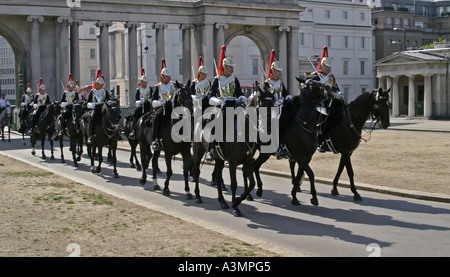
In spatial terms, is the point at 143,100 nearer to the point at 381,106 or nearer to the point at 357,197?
the point at 381,106

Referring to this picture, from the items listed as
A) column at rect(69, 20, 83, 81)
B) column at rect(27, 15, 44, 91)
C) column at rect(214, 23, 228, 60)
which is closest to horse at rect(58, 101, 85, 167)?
column at rect(27, 15, 44, 91)

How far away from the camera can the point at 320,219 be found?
45.0 feet

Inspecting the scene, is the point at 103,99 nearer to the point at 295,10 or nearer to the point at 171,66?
the point at 295,10

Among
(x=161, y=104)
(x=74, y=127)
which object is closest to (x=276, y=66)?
(x=161, y=104)

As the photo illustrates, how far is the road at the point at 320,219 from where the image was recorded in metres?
11.1

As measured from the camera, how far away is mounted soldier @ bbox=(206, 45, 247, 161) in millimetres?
15430

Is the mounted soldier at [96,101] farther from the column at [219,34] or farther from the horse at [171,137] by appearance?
the column at [219,34]

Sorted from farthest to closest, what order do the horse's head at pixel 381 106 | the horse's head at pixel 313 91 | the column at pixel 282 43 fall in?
the column at pixel 282 43 < the horse's head at pixel 381 106 < the horse's head at pixel 313 91

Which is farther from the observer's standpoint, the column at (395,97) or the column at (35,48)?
the column at (395,97)

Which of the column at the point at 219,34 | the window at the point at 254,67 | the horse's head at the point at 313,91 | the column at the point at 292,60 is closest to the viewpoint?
the horse's head at the point at 313,91

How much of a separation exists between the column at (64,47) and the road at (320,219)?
34346 mm

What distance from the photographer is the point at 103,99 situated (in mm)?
22906

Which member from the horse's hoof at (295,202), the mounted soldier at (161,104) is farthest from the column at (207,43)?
the horse's hoof at (295,202)

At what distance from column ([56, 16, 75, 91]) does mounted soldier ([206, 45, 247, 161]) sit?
3873 cm
